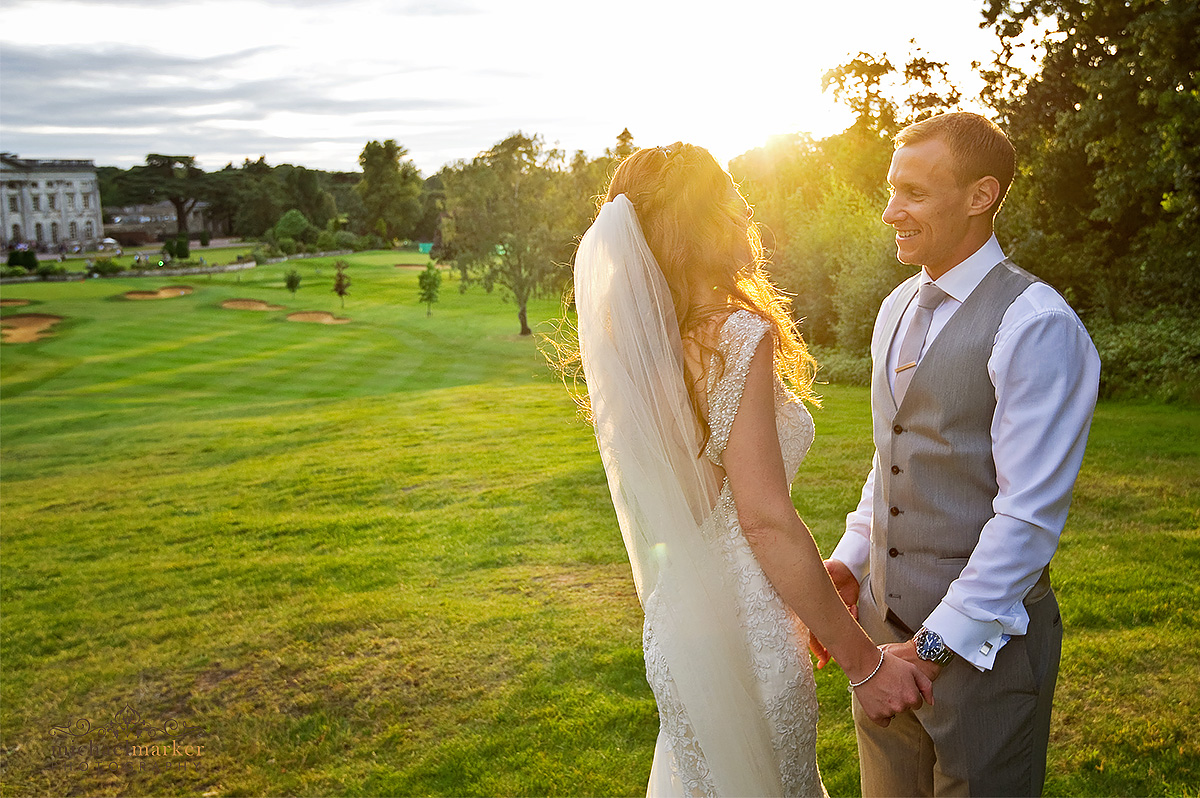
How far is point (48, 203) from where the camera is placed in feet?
91.0

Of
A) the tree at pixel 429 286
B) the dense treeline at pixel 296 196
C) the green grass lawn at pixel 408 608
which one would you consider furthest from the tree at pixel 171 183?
the green grass lawn at pixel 408 608

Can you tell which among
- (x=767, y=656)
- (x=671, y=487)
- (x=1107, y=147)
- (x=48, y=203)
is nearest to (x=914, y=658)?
(x=767, y=656)

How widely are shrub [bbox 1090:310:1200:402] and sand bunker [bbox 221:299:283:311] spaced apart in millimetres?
27986

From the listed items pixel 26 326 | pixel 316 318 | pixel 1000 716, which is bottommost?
pixel 316 318

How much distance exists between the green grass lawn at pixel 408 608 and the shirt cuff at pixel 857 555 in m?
1.55

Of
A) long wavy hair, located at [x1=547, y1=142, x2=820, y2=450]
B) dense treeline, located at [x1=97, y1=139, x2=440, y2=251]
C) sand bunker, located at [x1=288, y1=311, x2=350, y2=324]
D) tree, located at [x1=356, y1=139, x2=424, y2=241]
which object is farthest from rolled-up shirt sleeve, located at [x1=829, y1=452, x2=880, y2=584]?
tree, located at [x1=356, y1=139, x2=424, y2=241]

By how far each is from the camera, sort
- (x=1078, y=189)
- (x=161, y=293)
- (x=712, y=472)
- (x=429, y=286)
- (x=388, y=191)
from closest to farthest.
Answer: (x=712, y=472) < (x=1078, y=189) < (x=161, y=293) < (x=429, y=286) < (x=388, y=191)

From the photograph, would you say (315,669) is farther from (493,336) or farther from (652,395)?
(493,336)

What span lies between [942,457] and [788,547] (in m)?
0.48

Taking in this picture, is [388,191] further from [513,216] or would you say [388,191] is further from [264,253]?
[513,216]

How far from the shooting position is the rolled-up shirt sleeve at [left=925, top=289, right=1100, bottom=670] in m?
1.92

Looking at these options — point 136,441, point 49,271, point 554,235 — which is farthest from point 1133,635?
point 49,271

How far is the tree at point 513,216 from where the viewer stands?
30406mm

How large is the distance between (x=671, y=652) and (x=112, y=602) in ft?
20.8
